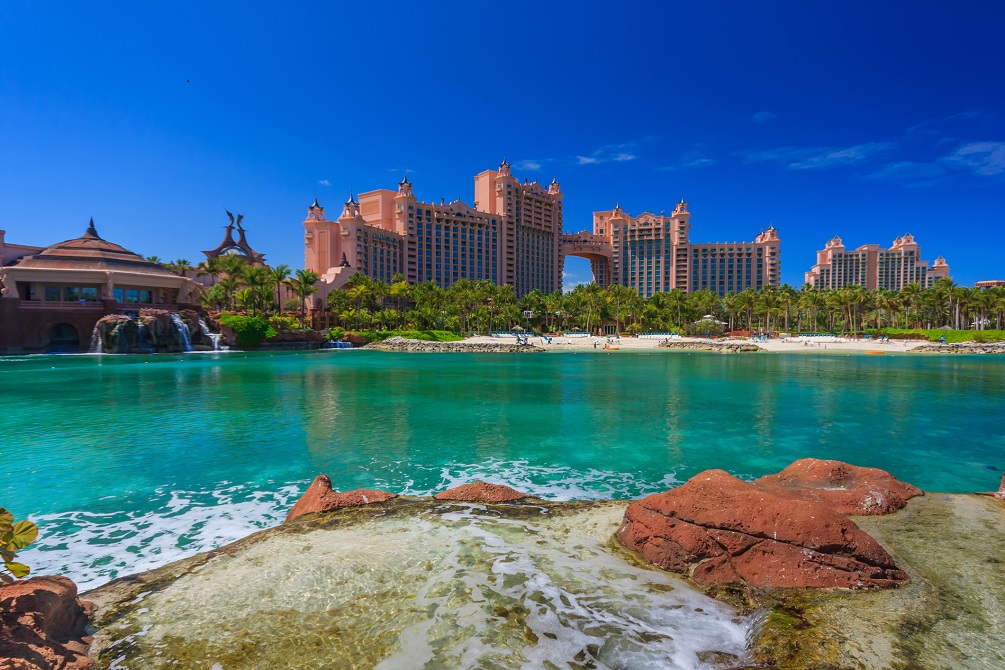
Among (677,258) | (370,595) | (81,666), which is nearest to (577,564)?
(370,595)

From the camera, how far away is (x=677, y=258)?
16388cm

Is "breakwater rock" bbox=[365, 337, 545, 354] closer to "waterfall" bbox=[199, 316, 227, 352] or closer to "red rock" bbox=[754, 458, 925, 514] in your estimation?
"waterfall" bbox=[199, 316, 227, 352]

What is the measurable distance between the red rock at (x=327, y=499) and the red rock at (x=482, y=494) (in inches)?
43.3

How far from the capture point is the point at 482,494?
8.91 meters

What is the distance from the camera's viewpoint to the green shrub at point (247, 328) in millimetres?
66000

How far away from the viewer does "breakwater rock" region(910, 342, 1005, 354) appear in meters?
64.4

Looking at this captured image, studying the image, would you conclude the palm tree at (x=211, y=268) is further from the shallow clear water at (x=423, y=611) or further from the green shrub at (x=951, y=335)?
the green shrub at (x=951, y=335)

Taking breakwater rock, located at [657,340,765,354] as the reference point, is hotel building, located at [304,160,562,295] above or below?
above

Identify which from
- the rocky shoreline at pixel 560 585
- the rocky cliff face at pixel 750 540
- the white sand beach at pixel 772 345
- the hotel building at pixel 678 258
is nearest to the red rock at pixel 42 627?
the rocky shoreline at pixel 560 585

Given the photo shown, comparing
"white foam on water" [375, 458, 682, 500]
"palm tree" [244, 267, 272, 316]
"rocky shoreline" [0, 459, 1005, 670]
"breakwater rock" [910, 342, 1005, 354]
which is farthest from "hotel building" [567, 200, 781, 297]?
"rocky shoreline" [0, 459, 1005, 670]

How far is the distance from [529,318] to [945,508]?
96.2 meters

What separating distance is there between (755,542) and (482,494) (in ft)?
14.8

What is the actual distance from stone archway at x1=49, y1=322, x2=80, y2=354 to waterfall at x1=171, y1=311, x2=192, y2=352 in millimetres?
10231

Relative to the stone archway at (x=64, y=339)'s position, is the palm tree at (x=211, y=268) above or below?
above
